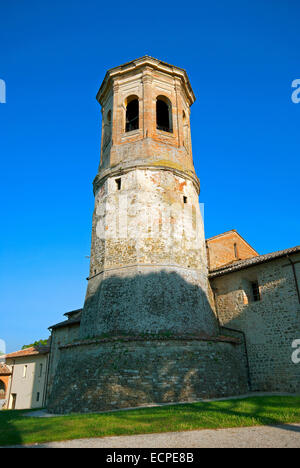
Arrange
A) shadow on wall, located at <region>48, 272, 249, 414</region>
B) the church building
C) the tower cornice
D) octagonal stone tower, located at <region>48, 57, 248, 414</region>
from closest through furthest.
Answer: shadow on wall, located at <region>48, 272, 249, 414</region>
octagonal stone tower, located at <region>48, 57, 248, 414</region>
the church building
the tower cornice

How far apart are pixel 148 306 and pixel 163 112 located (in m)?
12.2

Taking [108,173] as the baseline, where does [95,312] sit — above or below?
below

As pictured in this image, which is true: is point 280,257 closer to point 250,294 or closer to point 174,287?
point 250,294

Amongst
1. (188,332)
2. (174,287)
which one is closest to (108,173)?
(174,287)

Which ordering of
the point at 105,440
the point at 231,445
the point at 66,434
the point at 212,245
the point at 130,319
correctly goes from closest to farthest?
the point at 231,445 < the point at 105,440 < the point at 66,434 < the point at 130,319 < the point at 212,245

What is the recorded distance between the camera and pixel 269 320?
1430cm

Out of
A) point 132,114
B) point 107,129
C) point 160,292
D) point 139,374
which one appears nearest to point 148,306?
point 160,292

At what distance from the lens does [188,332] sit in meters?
12.7

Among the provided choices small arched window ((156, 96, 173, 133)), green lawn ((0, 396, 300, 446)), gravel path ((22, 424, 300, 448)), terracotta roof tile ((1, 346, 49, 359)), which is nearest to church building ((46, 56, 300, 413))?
small arched window ((156, 96, 173, 133))

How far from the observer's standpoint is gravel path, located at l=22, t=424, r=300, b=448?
16.2ft

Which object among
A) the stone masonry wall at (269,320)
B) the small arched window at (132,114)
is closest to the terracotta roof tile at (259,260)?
the stone masonry wall at (269,320)

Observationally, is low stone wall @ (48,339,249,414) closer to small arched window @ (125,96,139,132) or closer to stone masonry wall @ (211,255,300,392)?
stone masonry wall @ (211,255,300,392)

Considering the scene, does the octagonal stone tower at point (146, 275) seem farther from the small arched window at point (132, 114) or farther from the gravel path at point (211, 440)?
the gravel path at point (211, 440)
